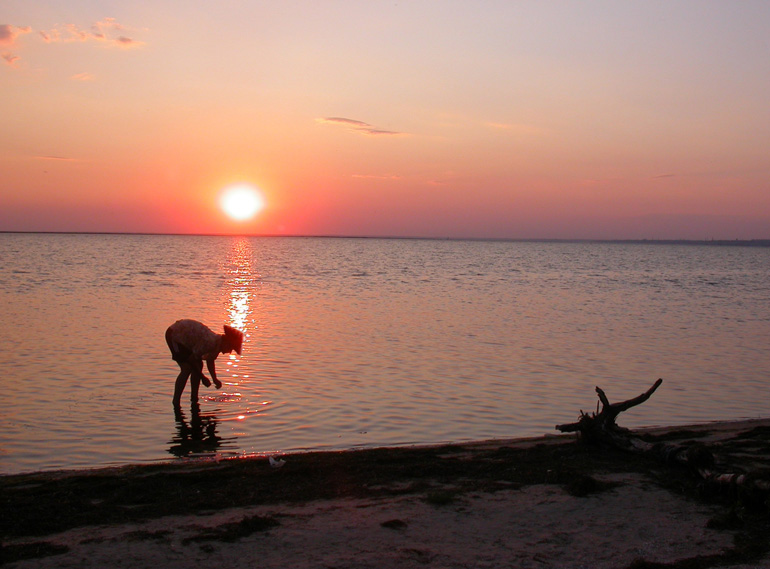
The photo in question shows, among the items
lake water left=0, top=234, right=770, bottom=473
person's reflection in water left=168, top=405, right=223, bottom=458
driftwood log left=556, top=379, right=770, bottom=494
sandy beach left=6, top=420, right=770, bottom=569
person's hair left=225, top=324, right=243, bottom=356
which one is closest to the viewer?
sandy beach left=6, top=420, right=770, bottom=569

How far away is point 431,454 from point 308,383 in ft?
17.5

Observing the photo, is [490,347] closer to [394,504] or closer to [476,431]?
[476,431]

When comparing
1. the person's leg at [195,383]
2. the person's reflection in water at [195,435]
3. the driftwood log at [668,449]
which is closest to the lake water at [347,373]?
the person's reflection in water at [195,435]

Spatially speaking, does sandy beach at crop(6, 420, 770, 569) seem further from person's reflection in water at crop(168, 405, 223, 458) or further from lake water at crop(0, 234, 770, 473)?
lake water at crop(0, 234, 770, 473)

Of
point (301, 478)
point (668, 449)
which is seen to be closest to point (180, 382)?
point (301, 478)

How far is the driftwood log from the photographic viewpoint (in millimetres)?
6543

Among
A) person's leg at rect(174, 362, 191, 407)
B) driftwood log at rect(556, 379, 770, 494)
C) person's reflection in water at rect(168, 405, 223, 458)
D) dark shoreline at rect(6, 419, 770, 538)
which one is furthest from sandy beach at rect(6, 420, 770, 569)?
person's leg at rect(174, 362, 191, 407)

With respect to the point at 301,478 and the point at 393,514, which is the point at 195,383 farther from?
the point at 393,514

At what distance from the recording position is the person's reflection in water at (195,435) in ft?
31.6

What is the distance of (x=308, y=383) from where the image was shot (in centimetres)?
1373

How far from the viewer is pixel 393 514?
21.3 feet

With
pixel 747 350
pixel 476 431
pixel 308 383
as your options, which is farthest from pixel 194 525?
pixel 747 350

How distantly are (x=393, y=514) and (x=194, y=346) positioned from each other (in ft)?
20.3

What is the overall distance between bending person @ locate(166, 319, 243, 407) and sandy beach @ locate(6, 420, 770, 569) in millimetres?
3297
